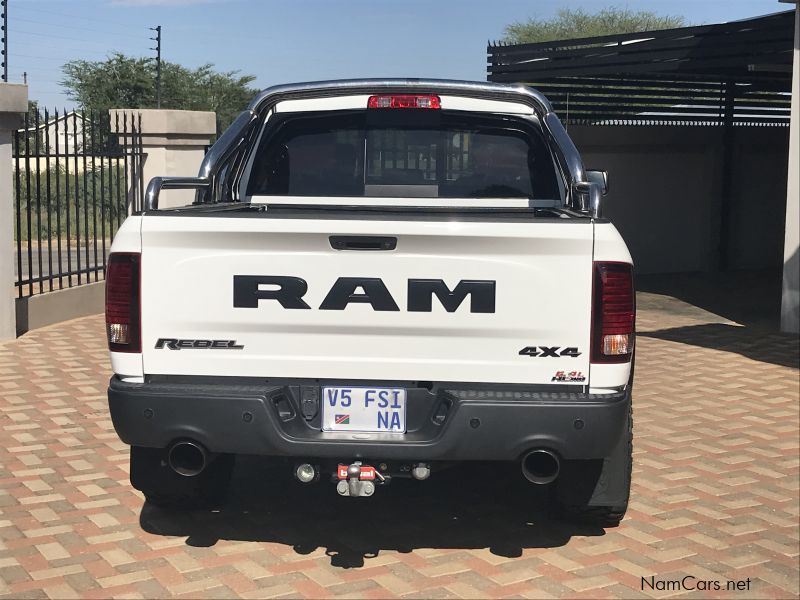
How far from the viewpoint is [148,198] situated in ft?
17.1

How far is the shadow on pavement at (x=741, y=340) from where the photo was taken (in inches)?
425

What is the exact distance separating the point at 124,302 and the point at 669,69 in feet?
42.2

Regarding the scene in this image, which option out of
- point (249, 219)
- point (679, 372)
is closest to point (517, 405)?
point (249, 219)

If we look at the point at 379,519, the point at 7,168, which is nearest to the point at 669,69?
the point at 7,168

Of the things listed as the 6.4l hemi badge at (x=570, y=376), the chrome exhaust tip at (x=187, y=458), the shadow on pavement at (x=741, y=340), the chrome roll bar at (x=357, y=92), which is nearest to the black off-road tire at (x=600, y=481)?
the 6.4l hemi badge at (x=570, y=376)

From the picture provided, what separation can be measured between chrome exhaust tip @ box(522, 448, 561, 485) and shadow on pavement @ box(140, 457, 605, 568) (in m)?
0.67

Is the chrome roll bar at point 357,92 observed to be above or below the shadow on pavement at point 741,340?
above

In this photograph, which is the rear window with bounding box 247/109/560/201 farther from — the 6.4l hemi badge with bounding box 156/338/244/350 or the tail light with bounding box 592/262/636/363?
the 6.4l hemi badge with bounding box 156/338/244/350

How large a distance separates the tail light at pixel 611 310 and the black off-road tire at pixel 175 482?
1869 millimetres

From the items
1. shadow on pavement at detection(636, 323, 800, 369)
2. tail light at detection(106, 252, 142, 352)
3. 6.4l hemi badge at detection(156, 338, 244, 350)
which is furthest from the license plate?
shadow on pavement at detection(636, 323, 800, 369)

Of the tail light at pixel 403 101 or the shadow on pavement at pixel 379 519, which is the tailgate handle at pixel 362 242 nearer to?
the shadow on pavement at pixel 379 519

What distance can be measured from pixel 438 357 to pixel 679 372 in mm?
5810

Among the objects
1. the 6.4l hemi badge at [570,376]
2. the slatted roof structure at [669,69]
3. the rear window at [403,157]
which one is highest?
the slatted roof structure at [669,69]

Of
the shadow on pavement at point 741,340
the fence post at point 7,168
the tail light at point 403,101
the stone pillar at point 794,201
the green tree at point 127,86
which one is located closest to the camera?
the tail light at point 403,101
